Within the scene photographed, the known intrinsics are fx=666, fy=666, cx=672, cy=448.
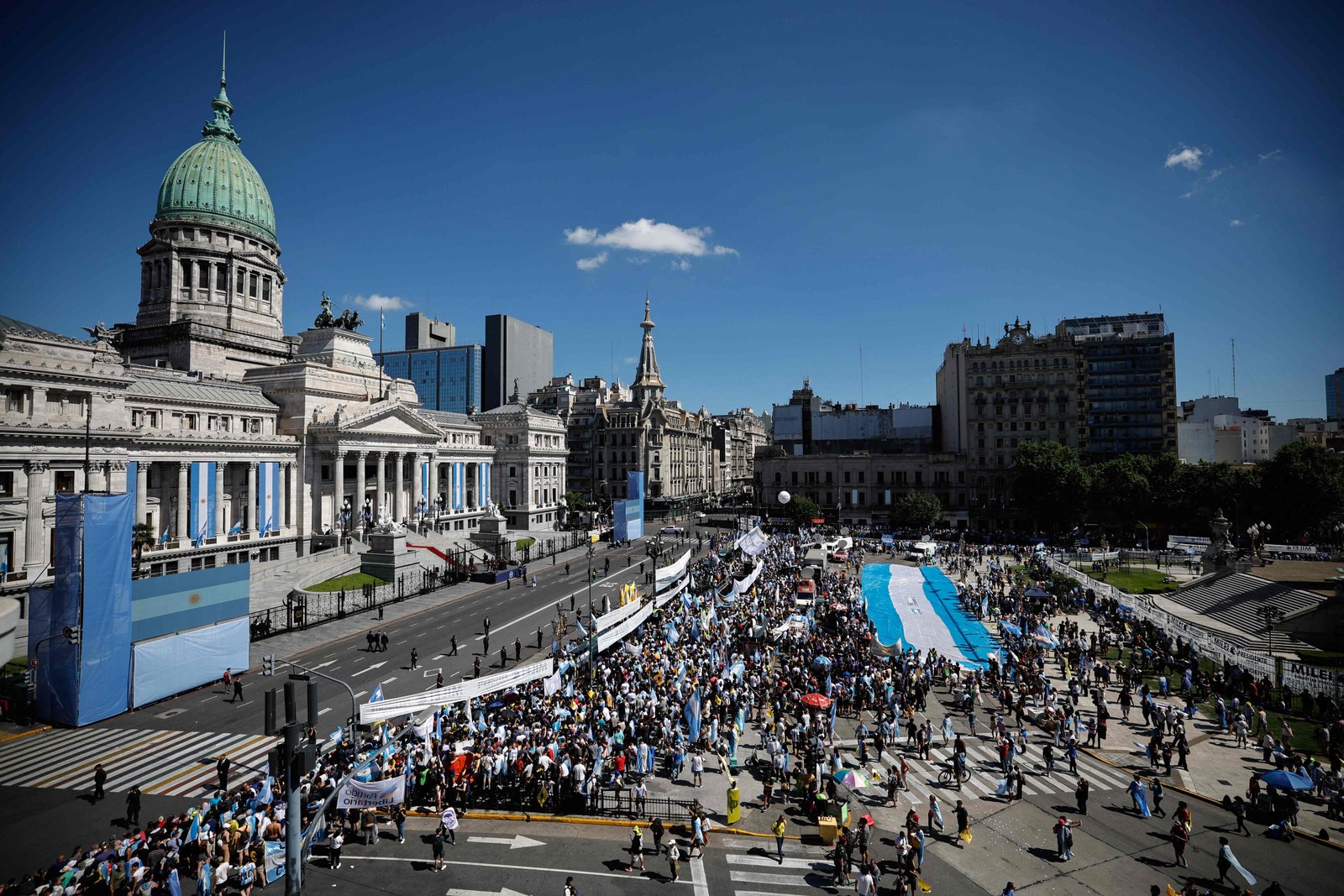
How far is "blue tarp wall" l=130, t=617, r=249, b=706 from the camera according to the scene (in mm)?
29125

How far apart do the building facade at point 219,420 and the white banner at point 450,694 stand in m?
24.3

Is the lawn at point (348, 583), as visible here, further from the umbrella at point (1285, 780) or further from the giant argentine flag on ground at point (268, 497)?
the umbrella at point (1285, 780)

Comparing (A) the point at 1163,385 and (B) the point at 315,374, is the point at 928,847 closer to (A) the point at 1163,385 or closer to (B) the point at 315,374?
(B) the point at 315,374

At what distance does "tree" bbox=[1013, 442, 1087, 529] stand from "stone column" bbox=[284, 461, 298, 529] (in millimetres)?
82825

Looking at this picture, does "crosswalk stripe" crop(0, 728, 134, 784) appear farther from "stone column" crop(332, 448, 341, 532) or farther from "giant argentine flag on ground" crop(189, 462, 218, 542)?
"stone column" crop(332, 448, 341, 532)

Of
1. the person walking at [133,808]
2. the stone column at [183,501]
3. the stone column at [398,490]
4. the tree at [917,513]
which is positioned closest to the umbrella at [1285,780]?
the person walking at [133,808]

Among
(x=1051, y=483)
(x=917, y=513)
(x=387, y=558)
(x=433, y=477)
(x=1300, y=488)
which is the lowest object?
(x=387, y=558)

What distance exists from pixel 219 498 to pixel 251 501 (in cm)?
281

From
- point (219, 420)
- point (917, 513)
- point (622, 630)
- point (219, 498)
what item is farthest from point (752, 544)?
point (219, 420)

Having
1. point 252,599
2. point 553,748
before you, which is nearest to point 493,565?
point 252,599

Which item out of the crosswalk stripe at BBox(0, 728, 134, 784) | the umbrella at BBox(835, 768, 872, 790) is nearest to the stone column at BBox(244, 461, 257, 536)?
the crosswalk stripe at BBox(0, 728, 134, 784)

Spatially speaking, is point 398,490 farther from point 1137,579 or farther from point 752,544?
point 1137,579

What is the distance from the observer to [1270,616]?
1283 inches

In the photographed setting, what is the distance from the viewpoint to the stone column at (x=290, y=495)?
202ft
